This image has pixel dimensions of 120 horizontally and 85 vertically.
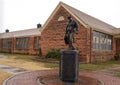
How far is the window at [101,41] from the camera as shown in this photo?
76.2ft

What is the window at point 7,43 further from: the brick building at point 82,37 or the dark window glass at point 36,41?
the brick building at point 82,37

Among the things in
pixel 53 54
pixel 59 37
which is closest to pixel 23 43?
pixel 59 37

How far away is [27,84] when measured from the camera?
9.22 m

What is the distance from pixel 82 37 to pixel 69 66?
12036 mm

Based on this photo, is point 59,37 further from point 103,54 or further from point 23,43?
point 23,43

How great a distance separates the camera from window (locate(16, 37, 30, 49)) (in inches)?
1453

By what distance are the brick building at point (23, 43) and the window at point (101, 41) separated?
40.8 feet

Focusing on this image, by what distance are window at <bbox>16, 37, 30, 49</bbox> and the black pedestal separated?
2692 centimetres

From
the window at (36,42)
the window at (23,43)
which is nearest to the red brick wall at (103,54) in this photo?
the window at (36,42)

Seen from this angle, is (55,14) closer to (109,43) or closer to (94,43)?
(94,43)

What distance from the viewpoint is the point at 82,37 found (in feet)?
72.2

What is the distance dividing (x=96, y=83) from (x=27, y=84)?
3.60 metres

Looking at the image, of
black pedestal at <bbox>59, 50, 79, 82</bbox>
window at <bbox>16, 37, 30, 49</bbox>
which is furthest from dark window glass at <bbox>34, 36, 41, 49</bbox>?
black pedestal at <bbox>59, 50, 79, 82</bbox>

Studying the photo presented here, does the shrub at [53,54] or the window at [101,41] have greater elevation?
the window at [101,41]
